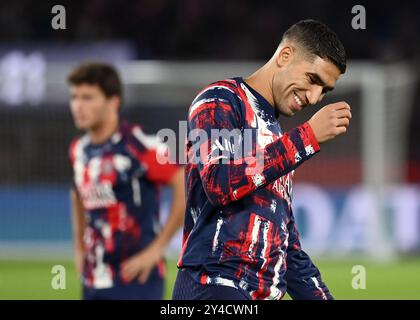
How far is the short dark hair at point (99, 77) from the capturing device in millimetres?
5762

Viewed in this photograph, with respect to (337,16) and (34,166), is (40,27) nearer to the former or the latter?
(34,166)

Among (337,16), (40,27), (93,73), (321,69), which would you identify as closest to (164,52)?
(40,27)

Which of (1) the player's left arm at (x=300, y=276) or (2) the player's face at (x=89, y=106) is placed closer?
(1) the player's left arm at (x=300, y=276)

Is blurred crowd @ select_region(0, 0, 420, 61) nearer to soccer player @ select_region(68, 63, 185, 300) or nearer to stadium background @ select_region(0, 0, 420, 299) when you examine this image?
stadium background @ select_region(0, 0, 420, 299)

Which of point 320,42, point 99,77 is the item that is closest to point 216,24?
point 99,77

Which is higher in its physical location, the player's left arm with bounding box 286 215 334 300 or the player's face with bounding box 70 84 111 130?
the player's face with bounding box 70 84 111 130

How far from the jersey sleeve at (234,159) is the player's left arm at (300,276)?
559 mm

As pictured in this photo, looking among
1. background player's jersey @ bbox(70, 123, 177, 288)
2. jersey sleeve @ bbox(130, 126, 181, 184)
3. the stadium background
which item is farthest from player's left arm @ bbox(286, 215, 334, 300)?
the stadium background

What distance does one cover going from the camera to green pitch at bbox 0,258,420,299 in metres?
9.06

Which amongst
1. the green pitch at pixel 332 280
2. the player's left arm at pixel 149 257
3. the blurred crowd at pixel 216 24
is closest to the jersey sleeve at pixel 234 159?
the player's left arm at pixel 149 257

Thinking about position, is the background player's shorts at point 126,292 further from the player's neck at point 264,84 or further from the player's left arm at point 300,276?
the player's neck at point 264,84

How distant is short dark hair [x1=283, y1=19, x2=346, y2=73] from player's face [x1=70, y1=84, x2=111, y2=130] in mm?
2250

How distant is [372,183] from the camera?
13.1m

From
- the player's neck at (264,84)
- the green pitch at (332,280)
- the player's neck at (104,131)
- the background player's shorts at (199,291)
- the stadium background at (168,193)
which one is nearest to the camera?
the background player's shorts at (199,291)
